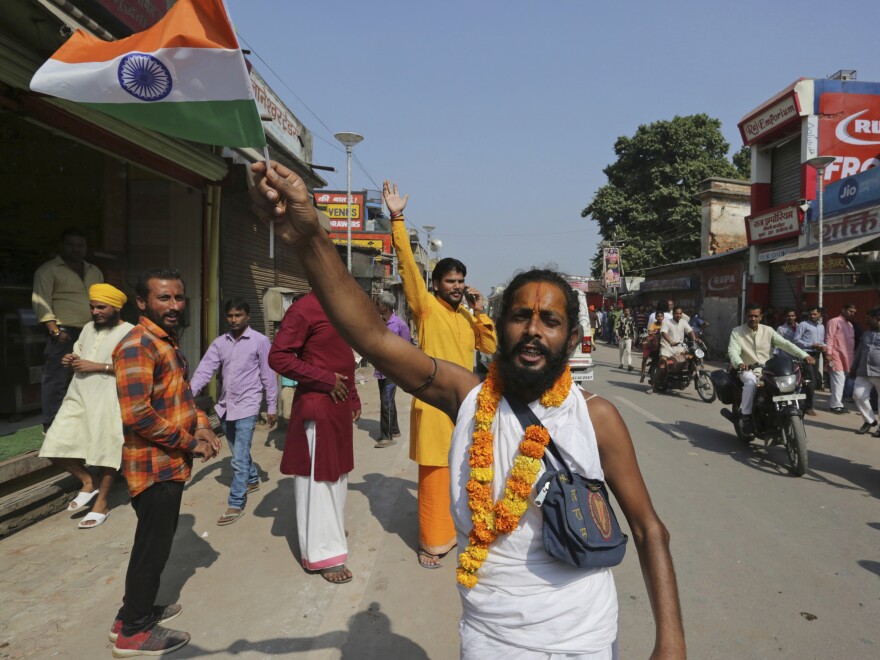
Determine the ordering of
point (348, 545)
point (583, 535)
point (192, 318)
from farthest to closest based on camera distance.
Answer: point (192, 318)
point (348, 545)
point (583, 535)

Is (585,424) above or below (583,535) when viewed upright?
above

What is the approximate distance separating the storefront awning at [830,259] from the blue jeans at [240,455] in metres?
12.2

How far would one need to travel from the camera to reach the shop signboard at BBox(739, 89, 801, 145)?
16.1m

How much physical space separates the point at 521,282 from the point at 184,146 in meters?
5.74

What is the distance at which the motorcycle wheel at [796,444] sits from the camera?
18.6 ft

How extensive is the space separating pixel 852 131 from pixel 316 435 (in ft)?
60.6

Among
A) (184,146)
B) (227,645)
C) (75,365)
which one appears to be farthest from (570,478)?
(184,146)

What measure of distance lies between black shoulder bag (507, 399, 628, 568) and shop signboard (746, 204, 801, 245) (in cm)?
1762

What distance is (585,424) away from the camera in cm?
165

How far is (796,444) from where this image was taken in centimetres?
573

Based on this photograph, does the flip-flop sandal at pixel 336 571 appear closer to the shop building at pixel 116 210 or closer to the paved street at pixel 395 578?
the paved street at pixel 395 578

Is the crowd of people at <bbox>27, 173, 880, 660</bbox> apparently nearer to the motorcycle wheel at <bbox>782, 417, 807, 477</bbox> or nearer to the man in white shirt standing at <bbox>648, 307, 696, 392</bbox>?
the motorcycle wheel at <bbox>782, 417, 807, 477</bbox>

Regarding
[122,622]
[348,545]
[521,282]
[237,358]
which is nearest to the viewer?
[521,282]

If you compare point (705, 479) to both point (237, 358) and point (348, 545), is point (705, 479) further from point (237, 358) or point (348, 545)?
point (237, 358)
